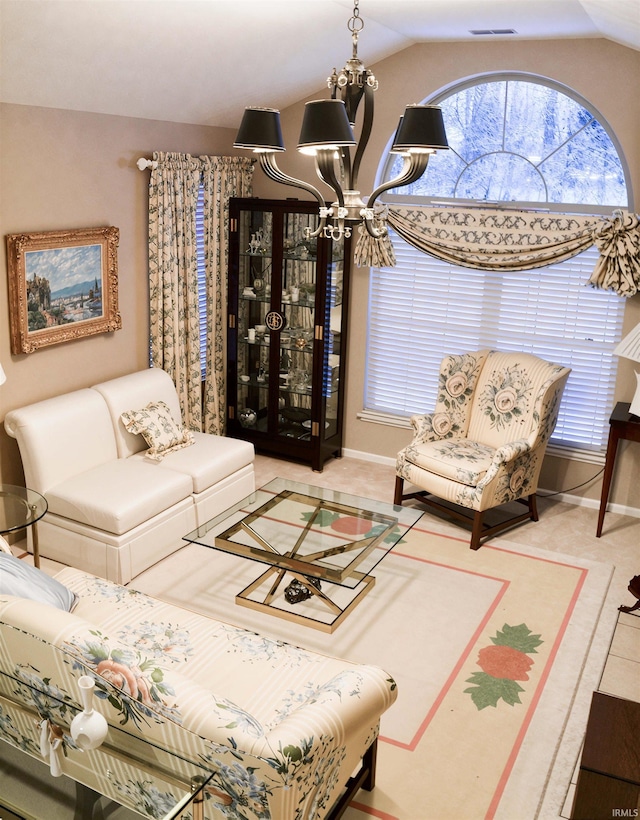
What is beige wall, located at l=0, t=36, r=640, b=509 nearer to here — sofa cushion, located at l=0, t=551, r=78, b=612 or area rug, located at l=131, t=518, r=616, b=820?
area rug, located at l=131, t=518, r=616, b=820

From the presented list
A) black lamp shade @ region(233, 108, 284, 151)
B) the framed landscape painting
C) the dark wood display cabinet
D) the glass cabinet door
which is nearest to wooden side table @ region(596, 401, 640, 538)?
the dark wood display cabinet

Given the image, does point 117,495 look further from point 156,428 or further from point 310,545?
point 310,545

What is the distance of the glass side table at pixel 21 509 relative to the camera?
3760 millimetres

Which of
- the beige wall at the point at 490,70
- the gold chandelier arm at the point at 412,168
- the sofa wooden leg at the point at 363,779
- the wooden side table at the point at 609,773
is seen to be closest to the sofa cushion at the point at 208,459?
the beige wall at the point at 490,70

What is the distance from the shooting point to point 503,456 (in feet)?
15.3

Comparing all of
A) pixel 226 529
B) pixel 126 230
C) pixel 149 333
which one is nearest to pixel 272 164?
pixel 226 529

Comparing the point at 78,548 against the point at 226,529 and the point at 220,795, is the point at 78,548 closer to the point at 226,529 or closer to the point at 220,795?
the point at 226,529

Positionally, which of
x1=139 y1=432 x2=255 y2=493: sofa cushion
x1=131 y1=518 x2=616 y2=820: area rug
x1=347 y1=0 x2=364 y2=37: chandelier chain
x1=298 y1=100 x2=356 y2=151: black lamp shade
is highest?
x1=347 y1=0 x2=364 y2=37: chandelier chain

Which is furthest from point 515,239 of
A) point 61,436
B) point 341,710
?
point 341,710

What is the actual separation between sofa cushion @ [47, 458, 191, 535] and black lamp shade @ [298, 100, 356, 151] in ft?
7.63

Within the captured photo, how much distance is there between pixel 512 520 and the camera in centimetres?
504

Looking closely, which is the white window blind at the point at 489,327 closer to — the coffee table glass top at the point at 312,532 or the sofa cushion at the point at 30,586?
the coffee table glass top at the point at 312,532

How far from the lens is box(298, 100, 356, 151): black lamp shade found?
8.43ft

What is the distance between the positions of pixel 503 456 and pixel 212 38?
9.24ft
